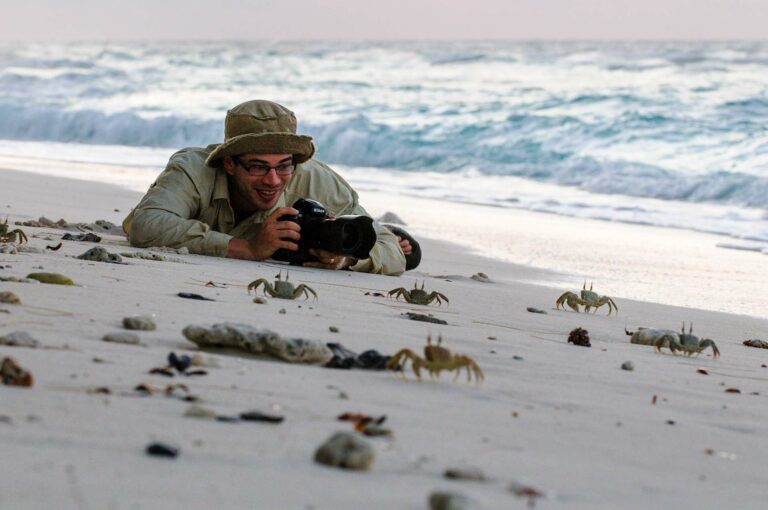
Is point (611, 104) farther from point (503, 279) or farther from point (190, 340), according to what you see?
point (190, 340)

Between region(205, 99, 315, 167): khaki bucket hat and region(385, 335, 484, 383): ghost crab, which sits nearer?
region(385, 335, 484, 383): ghost crab

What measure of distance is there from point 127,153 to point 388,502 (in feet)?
67.6

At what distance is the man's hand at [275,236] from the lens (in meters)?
5.30

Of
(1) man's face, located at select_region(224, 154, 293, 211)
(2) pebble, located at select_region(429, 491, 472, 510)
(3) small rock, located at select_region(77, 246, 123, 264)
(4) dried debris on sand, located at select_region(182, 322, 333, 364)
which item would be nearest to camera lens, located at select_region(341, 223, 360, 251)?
(1) man's face, located at select_region(224, 154, 293, 211)

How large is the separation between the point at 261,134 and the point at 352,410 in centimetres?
300

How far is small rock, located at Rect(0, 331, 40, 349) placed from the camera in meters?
2.74

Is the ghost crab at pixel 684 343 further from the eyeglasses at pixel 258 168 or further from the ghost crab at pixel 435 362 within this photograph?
the eyeglasses at pixel 258 168

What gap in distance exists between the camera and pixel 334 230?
209 inches

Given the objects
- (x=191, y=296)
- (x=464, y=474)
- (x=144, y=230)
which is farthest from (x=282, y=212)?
(x=464, y=474)

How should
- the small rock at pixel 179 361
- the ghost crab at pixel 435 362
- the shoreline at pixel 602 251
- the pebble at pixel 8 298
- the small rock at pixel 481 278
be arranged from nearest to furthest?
the small rock at pixel 179 361, the ghost crab at pixel 435 362, the pebble at pixel 8 298, the small rock at pixel 481 278, the shoreline at pixel 602 251

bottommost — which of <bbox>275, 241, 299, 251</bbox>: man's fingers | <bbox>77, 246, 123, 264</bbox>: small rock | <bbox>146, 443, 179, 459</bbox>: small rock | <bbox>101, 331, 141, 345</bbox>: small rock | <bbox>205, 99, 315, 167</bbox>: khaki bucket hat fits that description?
<bbox>146, 443, 179, 459</bbox>: small rock

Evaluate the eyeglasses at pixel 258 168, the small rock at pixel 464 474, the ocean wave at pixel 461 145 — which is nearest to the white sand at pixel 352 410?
the small rock at pixel 464 474

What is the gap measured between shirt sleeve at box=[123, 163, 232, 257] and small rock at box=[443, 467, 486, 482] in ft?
12.0

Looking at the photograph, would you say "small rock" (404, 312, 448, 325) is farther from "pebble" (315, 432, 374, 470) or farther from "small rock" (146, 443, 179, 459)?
"small rock" (146, 443, 179, 459)
